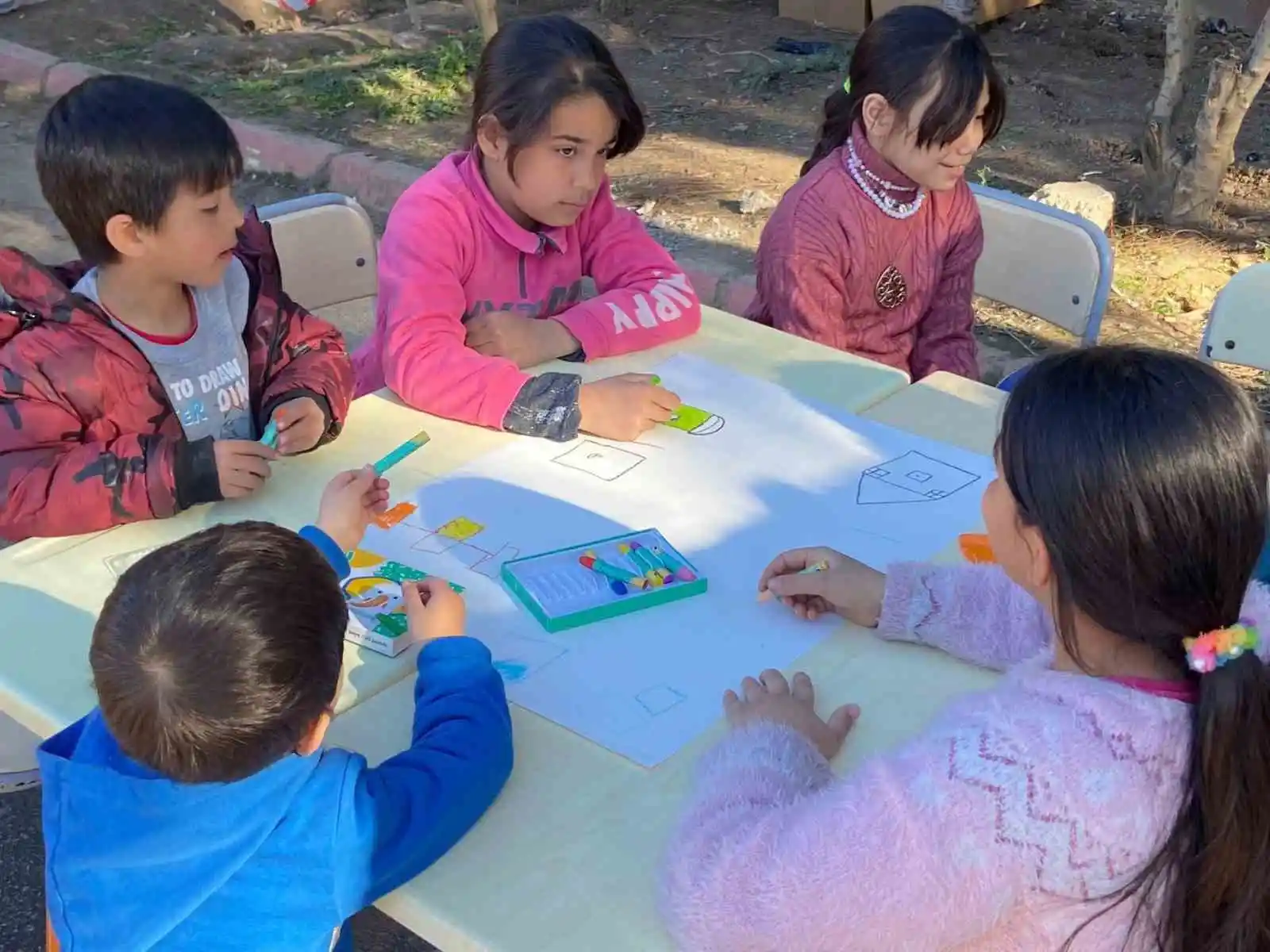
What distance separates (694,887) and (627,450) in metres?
0.85

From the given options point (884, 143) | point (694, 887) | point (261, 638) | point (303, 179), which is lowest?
point (303, 179)

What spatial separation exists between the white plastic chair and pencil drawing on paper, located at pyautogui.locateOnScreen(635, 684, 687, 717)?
130 cm

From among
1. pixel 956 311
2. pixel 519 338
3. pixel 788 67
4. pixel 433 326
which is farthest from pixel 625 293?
pixel 788 67

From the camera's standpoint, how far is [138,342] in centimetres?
187

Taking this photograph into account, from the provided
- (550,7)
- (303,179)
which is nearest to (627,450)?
(303,179)

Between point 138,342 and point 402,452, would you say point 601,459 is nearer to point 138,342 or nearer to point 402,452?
point 402,452

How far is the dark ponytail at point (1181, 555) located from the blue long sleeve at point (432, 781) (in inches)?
20.5

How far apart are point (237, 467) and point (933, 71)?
143 centimetres

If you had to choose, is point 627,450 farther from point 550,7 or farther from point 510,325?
point 550,7

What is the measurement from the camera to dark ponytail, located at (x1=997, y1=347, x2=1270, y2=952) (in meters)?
0.96

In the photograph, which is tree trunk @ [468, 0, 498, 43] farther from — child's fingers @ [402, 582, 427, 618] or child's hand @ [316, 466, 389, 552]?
child's fingers @ [402, 582, 427, 618]

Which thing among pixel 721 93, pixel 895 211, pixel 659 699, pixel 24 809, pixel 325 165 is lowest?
pixel 24 809

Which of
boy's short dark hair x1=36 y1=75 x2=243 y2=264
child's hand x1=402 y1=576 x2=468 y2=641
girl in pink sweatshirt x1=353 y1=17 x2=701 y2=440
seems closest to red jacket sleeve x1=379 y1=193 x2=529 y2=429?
girl in pink sweatshirt x1=353 y1=17 x2=701 y2=440

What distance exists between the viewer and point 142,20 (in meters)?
7.29
